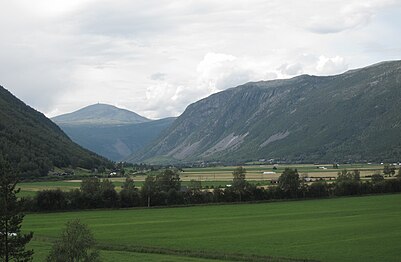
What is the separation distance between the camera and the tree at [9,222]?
4759 cm

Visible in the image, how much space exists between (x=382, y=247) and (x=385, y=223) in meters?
23.6

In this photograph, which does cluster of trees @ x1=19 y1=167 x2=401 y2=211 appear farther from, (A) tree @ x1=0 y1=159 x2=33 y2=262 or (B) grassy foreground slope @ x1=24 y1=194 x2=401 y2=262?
(A) tree @ x1=0 y1=159 x2=33 y2=262

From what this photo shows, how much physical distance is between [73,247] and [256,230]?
42.8 meters

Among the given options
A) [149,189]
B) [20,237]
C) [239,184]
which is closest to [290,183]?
[239,184]

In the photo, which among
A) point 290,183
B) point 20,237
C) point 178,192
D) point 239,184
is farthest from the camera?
point 290,183

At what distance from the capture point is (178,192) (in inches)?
5433

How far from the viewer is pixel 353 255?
185ft

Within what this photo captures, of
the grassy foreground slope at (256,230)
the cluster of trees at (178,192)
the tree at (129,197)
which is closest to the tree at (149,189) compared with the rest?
the cluster of trees at (178,192)

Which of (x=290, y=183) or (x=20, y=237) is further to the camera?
(x=290, y=183)

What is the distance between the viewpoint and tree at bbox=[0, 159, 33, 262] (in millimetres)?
47594

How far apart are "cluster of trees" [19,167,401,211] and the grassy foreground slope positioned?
25.0 feet

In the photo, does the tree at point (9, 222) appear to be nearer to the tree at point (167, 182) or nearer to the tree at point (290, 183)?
the tree at point (167, 182)

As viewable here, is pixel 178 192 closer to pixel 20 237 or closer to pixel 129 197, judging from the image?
pixel 129 197

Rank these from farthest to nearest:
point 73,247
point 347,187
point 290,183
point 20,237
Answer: point 347,187
point 290,183
point 20,237
point 73,247
